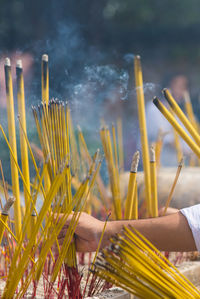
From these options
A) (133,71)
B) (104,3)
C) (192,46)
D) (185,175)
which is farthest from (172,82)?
(185,175)

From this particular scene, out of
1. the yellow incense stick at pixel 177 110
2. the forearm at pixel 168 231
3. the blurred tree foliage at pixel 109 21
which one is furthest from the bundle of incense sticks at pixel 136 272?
the blurred tree foliage at pixel 109 21

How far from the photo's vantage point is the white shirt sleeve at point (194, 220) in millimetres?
973

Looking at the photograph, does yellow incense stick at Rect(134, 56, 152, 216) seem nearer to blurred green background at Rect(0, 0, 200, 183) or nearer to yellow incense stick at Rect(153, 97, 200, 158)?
blurred green background at Rect(0, 0, 200, 183)

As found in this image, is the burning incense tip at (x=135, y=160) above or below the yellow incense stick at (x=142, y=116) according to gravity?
below

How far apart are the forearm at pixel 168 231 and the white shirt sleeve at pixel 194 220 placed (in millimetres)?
14

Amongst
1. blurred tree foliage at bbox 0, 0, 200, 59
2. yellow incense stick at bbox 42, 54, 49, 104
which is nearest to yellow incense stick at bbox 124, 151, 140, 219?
yellow incense stick at bbox 42, 54, 49, 104

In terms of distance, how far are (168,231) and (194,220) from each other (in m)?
0.07

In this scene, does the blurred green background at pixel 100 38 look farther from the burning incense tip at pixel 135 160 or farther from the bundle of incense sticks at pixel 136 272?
the bundle of incense sticks at pixel 136 272

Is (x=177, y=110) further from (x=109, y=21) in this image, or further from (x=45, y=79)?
(x=109, y=21)

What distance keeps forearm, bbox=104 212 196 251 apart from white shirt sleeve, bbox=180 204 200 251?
0.04 ft

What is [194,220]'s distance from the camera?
0.98 m

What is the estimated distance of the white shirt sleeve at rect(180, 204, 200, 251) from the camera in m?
0.97

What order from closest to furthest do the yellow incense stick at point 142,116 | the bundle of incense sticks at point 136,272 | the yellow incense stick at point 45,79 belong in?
the bundle of incense sticks at point 136,272, the yellow incense stick at point 45,79, the yellow incense stick at point 142,116

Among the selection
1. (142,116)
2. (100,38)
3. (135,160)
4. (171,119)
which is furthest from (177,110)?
(100,38)
